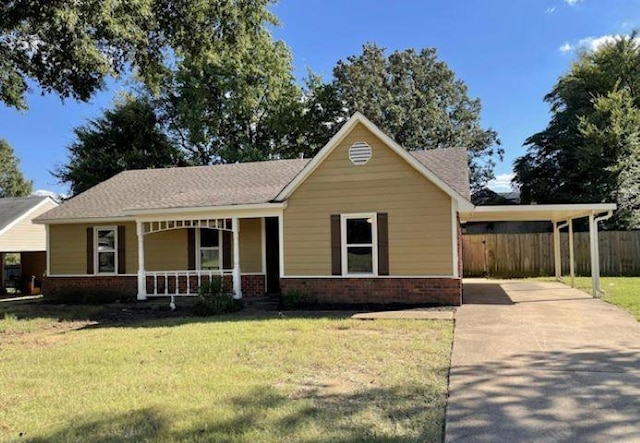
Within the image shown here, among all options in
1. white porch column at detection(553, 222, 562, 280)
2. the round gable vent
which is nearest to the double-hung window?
the round gable vent

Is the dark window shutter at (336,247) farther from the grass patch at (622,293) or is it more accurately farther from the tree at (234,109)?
the tree at (234,109)

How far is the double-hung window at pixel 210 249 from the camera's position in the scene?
607 inches

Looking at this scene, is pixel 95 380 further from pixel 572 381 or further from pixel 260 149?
pixel 260 149

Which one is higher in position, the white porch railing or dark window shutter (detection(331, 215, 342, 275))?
dark window shutter (detection(331, 215, 342, 275))

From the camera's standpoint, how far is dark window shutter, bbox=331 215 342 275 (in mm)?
12648

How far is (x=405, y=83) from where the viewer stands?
Answer: 34.4m

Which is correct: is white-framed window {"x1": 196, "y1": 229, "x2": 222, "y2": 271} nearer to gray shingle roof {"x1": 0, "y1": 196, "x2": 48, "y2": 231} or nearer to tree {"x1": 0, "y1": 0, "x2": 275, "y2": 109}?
tree {"x1": 0, "y1": 0, "x2": 275, "y2": 109}

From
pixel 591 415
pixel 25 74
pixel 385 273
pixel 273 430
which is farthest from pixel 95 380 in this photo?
pixel 25 74

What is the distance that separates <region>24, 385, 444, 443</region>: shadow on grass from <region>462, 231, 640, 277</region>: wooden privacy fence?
17174 millimetres

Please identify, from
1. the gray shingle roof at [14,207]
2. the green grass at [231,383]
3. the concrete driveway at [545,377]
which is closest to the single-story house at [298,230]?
the concrete driveway at [545,377]

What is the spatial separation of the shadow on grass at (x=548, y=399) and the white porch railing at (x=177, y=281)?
9.91m

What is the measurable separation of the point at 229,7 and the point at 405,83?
23.9 metres

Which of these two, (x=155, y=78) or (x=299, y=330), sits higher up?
(x=155, y=78)

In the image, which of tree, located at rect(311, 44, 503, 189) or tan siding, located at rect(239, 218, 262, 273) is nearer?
tan siding, located at rect(239, 218, 262, 273)
